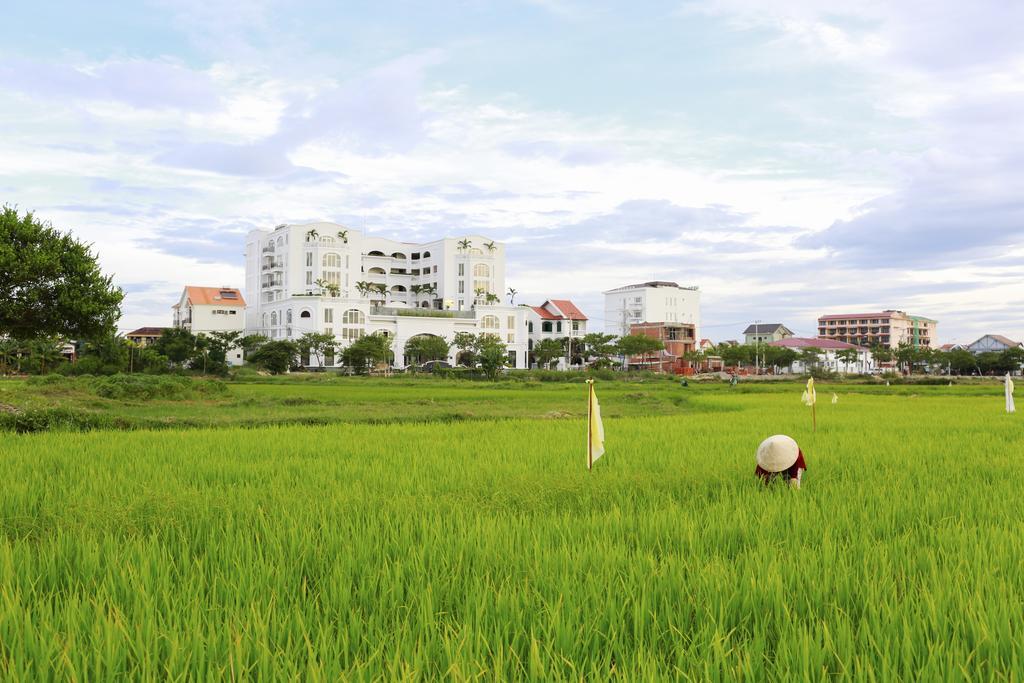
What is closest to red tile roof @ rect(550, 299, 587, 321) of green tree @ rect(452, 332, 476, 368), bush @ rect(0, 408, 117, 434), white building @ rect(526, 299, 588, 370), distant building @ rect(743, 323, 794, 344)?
white building @ rect(526, 299, 588, 370)

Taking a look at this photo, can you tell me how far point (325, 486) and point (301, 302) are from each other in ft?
246

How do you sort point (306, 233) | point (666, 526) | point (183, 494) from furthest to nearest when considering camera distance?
1. point (306, 233)
2. point (183, 494)
3. point (666, 526)

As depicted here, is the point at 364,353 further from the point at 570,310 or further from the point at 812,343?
the point at 812,343

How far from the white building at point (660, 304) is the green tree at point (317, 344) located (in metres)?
55.6

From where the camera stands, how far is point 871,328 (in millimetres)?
134625

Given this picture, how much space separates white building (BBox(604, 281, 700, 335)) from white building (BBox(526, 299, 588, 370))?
55.2 ft

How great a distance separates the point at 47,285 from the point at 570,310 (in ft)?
271

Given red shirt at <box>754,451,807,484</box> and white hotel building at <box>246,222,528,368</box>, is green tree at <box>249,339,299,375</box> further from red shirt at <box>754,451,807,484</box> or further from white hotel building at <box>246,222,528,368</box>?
red shirt at <box>754,451,807,484</box>

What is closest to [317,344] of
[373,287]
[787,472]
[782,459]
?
[373,287]

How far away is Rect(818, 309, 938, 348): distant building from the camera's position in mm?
133500

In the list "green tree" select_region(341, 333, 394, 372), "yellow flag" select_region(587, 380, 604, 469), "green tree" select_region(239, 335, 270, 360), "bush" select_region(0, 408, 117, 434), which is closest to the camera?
"yellow flag" select_region(587, 380, 604, 469)

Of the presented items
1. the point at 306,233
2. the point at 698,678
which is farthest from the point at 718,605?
the point at 306,233

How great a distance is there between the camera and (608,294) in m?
125

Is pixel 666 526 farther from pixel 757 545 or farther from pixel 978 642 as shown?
pixel 978 642
